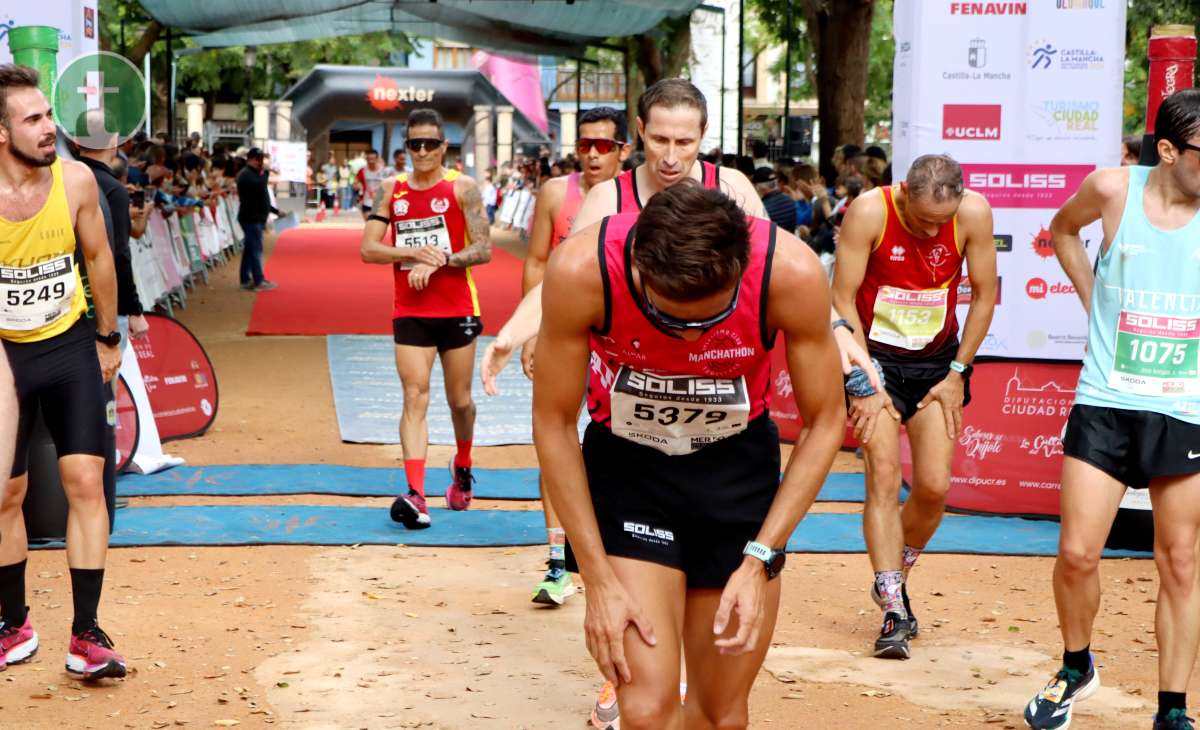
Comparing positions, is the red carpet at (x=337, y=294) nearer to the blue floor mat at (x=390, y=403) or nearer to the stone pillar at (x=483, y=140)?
the blue floor mat at (x=390, y=403)

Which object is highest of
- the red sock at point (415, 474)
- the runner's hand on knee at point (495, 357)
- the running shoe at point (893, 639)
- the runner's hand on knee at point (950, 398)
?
the runner's hand on knee at point (495, 357)

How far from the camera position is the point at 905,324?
20.8 ft

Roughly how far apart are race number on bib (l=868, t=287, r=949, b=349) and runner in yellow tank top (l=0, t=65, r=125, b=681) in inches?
116

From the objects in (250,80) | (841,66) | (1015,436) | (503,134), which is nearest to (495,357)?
(1015,436)

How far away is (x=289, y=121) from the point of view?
4759 cm

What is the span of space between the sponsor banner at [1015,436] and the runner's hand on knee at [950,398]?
2.55 m

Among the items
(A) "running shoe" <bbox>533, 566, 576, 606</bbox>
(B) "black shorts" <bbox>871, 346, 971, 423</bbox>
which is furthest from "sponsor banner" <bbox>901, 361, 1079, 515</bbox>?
(A) "running shoe" <bbox>533, 566, 576, 606</bbox>

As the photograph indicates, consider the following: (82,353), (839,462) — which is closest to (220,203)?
(839,462)

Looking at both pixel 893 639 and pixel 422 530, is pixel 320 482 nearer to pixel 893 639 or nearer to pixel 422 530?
pixel 422 530

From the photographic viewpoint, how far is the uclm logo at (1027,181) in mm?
9820

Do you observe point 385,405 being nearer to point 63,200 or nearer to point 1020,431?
point 1020,431

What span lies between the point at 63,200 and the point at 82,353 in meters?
0.55

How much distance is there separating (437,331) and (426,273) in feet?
1.19

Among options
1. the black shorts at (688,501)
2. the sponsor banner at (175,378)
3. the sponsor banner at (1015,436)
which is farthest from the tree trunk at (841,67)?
the black shorts at (688,501)
